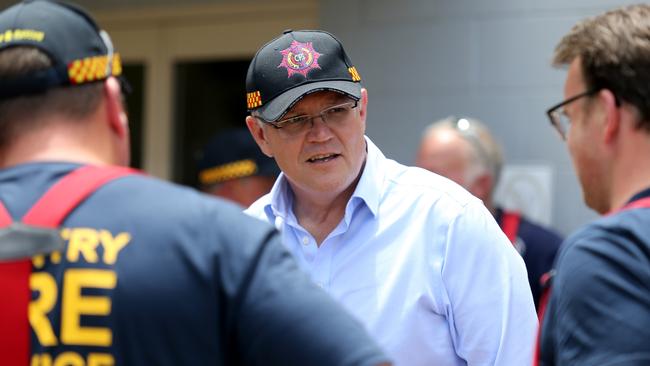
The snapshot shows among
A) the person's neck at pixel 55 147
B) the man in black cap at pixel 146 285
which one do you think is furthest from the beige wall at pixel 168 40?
the man in black cap at pixel 146 285

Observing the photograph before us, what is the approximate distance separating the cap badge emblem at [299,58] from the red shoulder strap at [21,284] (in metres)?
1.11

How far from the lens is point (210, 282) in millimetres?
1557

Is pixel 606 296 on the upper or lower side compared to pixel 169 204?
lower

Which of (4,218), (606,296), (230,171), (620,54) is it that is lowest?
(230,171)

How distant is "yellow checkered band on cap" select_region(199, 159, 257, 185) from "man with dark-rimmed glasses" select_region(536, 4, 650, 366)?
2.35 metres

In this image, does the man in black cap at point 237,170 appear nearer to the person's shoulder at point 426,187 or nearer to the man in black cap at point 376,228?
the man in black cap at point 376,228

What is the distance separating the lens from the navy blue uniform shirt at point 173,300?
1.54 metres

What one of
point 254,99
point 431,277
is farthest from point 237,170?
point 431,277

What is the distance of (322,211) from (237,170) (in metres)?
1.68

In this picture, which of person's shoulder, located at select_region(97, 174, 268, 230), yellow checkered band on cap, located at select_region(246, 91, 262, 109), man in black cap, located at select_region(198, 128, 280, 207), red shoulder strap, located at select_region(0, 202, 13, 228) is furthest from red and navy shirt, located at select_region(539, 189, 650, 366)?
man in black cap, located at select_region(198, 128, 280, 207)

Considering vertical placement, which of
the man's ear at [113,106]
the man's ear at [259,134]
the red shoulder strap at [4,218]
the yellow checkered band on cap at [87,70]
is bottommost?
the man's ear at [259,134]

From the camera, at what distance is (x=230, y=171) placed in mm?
4367

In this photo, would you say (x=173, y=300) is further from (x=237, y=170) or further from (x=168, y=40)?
(x=168, y=40)

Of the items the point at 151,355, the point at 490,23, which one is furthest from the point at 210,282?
the point at 490,23
